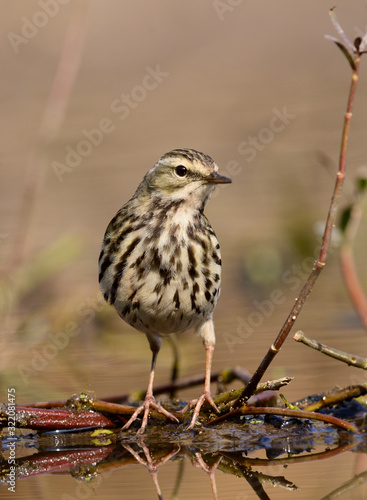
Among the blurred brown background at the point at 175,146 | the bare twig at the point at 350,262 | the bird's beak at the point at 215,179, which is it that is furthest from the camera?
the blurred brown background at the point at 175,146

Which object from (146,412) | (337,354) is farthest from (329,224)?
(146,412)

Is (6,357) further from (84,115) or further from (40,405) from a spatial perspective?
(84,115)

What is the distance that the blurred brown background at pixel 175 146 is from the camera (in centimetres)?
822

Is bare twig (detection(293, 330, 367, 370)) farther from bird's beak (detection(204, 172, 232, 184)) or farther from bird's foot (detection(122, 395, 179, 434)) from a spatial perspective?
bird's beak (detection(204, 172, 232, 184))

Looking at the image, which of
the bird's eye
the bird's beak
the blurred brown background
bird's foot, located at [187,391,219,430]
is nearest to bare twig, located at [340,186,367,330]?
the blurred brown background

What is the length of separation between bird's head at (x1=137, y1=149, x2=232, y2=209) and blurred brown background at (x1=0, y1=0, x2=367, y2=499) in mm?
833

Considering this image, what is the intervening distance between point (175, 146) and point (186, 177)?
23.6ft

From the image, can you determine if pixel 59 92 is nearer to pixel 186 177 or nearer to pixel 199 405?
pixel 186 177

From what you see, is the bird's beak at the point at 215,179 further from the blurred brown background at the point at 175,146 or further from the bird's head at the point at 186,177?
the blurred brown background at the point at 175,146

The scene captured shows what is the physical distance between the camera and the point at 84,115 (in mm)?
14859

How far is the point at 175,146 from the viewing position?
530 inches

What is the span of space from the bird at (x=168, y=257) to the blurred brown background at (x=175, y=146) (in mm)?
710

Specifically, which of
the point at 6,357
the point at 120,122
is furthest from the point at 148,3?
the point at 6,357

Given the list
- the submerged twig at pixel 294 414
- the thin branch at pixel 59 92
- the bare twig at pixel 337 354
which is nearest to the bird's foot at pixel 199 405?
the submerged twig at pixel 294 414
